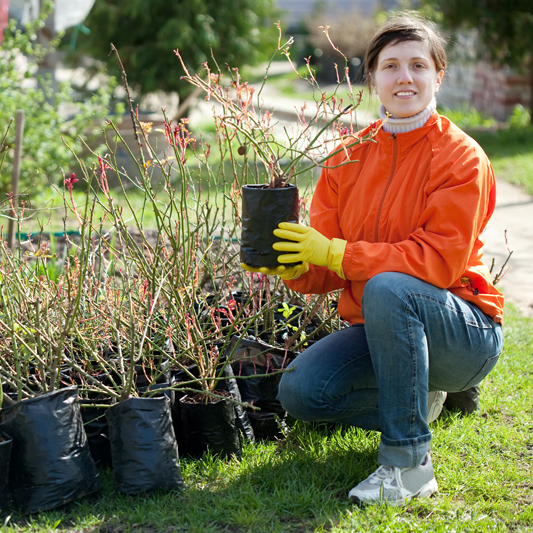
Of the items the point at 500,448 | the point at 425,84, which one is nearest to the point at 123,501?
the point at 500,448

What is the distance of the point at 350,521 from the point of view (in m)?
1.98

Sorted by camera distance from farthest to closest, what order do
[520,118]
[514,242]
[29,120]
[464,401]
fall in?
[520,118] → [29,120] → [514,242] → [464,401]

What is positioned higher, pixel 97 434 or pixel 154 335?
pixel 154 335

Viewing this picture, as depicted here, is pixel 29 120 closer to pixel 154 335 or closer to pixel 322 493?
pixel 154 335

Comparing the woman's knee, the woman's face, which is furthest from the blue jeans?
the woman's face

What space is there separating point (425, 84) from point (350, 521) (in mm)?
1417

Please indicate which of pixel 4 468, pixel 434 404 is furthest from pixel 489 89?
pixel 4 468

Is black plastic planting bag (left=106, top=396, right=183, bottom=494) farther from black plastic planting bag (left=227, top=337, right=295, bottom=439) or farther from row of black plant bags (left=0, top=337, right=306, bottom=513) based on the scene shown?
black plastic planting bag (left=227, top=337, right=295, bottom=439)

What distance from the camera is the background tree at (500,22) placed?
8.95 metres

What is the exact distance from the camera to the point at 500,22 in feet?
29.8

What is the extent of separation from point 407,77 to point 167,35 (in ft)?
23.2

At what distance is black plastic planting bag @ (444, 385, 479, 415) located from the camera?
2654 mm

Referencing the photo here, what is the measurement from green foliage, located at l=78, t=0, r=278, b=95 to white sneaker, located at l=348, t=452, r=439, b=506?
7.39 meters

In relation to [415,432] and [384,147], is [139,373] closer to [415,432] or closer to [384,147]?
[415,432]
